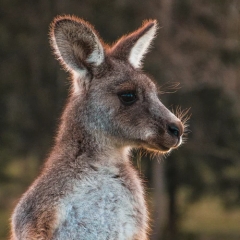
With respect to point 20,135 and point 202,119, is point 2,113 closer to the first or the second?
point 20,135

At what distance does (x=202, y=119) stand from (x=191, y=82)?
1742mm

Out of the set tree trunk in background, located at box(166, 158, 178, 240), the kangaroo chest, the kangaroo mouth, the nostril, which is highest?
tree trunk in background, located at box(166, 158, 178, 240)

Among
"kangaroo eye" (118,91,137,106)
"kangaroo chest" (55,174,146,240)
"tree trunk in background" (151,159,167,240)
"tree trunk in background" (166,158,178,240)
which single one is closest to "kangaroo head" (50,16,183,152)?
"kangaroo eye" (118,91,137,106)

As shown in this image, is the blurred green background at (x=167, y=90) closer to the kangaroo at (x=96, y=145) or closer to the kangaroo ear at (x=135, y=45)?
the kangaroo ear at (x=135, y=45)

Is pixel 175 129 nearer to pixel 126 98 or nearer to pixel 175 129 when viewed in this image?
pixel 175 129

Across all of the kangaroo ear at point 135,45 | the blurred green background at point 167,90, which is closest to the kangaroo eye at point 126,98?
the kangaroo ear at point 135,45

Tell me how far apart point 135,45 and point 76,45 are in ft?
2.12

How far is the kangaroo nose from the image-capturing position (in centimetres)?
562

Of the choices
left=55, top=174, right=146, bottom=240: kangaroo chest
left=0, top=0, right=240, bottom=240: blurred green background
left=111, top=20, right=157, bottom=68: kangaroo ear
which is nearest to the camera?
left=55, top=174, right=146, bottom=240: kangaroo chest

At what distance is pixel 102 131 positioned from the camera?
5652 mm

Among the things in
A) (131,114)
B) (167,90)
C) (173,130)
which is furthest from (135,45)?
(167,90)

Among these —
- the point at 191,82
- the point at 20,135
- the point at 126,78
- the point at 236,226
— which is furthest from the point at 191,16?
the point at 126,78

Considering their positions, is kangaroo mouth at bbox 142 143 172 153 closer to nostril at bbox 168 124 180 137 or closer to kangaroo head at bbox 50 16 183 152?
kangaroo head at bbox 50 16 183 152

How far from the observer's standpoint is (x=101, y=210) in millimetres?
5312
